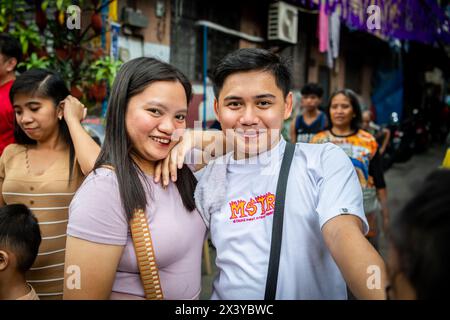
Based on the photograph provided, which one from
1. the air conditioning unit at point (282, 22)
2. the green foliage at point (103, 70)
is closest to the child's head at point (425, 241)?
the green foliage at point (103, 70)

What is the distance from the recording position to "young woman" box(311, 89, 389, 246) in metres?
3.38

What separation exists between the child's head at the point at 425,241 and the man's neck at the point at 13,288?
148 centimetres

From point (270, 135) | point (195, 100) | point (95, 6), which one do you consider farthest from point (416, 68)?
point (270, 135)

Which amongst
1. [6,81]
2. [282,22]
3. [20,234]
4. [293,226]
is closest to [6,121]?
[6,81]

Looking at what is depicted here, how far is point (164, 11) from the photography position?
6.09m

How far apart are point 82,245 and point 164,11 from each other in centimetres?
547

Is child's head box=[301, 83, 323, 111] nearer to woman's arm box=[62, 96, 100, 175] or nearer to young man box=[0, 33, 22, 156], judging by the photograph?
young man box=[0, 33, 22, 156]

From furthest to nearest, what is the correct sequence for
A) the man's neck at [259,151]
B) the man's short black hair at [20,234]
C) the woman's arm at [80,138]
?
1. the woman's arm at [80,138]
2. the man's short black hair at [20,234]
3. the man's neck at [259,151]

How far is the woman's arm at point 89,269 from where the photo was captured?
1242 millimetres

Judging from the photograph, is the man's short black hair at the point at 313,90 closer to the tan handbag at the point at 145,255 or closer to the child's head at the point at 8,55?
the child's head at the point at 8,55

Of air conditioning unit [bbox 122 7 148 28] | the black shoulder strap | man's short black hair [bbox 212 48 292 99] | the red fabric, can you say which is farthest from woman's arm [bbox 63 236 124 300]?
air conditioning unit [bbox 122 7 148 28]

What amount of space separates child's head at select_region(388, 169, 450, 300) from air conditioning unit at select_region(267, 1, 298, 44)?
781cm
